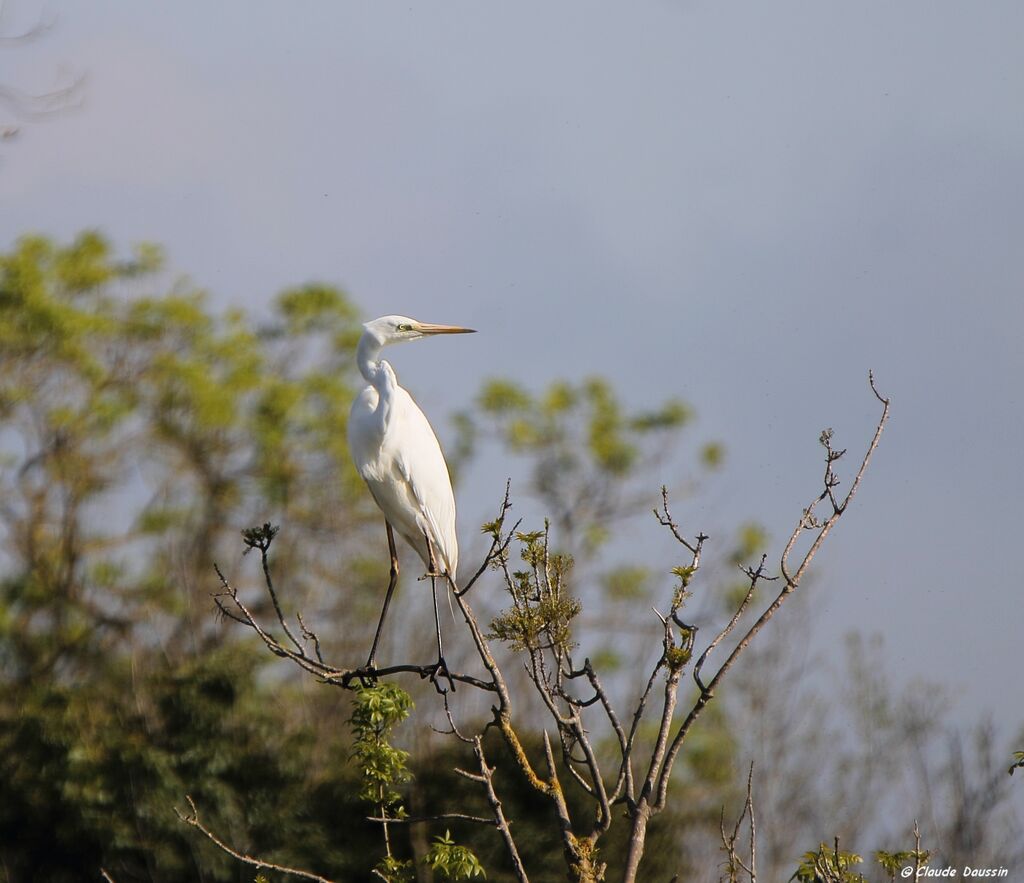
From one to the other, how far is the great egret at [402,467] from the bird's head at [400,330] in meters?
0.12

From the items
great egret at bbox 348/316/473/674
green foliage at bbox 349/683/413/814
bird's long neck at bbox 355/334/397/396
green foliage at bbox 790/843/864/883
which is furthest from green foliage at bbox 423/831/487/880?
bird's long neck at bbox 355/334/397/396

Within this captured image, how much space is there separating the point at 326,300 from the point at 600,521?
3480 millimetres

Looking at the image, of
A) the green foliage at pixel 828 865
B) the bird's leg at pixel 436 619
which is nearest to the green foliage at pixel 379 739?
the bird's leg at pixel 436 619

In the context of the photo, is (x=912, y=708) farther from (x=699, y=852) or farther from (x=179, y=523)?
(x=179, y=523)

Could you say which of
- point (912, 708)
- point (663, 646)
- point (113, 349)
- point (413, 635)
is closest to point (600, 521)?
point (413, 635)

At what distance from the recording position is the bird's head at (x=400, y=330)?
16.3 ft

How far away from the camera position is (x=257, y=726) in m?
8.89

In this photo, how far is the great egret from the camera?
4.71 m

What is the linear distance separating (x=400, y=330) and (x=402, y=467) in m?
0.57

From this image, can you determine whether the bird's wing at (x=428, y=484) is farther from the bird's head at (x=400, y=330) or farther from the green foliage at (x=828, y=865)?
the green foliage at (x=828, y=865)

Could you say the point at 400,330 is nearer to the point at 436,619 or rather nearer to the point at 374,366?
the point at 374,366

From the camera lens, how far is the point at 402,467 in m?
4.70

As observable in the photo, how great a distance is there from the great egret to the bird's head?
0.39 feet

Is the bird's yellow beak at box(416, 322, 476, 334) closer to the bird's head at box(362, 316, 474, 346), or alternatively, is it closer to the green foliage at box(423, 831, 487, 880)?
the bird's head at box(362, 316, 474, 346)
